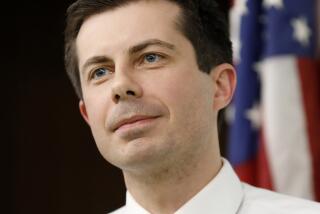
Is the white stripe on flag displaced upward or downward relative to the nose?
downward

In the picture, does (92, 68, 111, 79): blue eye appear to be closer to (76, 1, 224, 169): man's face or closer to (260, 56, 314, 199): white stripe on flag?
(76, 1, 224, 169): man's face

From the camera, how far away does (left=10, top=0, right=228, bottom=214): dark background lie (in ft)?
9.17

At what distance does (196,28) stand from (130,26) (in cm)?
17

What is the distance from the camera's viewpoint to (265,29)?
2041mm

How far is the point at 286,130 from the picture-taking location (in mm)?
1945

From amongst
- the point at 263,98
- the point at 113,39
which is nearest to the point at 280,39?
the point at 263,98

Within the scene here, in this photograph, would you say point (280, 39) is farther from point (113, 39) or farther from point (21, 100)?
point (21, 100)

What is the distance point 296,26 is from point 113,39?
0.73 meters

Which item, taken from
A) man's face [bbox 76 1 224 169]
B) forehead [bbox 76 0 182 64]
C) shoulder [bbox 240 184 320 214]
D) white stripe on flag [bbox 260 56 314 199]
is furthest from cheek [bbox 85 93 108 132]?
white stripe on flag [bbox 260 56 314 199]

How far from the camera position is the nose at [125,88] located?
1.37 metres

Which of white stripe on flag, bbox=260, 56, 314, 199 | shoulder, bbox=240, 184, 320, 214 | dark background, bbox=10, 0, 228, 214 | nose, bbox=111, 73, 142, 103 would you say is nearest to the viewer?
nose, bbox=111, 73, 142, 103

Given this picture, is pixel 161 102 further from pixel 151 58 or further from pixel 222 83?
pixel 222 83

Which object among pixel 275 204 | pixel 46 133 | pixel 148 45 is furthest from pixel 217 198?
pixel 46 133

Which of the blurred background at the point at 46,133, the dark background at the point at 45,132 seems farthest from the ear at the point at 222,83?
the dark background at the point at 45,132
